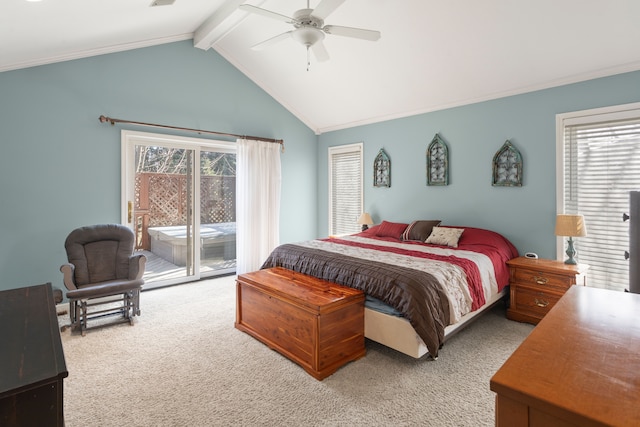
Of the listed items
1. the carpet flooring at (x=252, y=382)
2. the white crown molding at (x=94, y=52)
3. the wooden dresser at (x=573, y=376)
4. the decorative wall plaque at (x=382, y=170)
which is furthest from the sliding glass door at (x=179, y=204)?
the wooden dresser at (x=573, y=376)

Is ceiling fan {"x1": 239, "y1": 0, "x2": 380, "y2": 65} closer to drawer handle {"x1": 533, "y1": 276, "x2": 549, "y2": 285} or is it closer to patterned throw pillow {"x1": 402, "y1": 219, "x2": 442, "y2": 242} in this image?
patterned throw pillow {"x1": 402, "y1": 219, "x2": 442, "y2": 242}

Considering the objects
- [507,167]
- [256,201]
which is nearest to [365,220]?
[256,201]

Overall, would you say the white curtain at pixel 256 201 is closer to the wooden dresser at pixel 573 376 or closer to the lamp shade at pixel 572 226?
the lamp shade at pixel 572 226

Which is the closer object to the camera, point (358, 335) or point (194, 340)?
point (358, 335)

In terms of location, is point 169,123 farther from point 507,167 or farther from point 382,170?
point 507,167

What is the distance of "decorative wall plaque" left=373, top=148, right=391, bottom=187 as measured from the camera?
5.11 m

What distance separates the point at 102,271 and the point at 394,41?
4012mm

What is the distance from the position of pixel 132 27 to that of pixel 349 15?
7.62 ft


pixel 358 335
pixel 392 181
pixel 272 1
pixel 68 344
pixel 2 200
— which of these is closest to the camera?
pixel 358 335

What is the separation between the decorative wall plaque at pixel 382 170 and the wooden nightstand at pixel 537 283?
7.18ft

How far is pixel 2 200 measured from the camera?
3357 mm

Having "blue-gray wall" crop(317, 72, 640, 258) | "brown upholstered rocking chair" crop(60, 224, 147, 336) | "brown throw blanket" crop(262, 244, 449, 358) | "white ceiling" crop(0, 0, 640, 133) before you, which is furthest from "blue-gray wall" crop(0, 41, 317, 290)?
"brown throw blanket" crop(262, 244, 449, 358)

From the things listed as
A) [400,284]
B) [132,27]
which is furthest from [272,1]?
[400,284]

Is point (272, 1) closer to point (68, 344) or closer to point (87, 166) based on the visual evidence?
point (87, 166)
